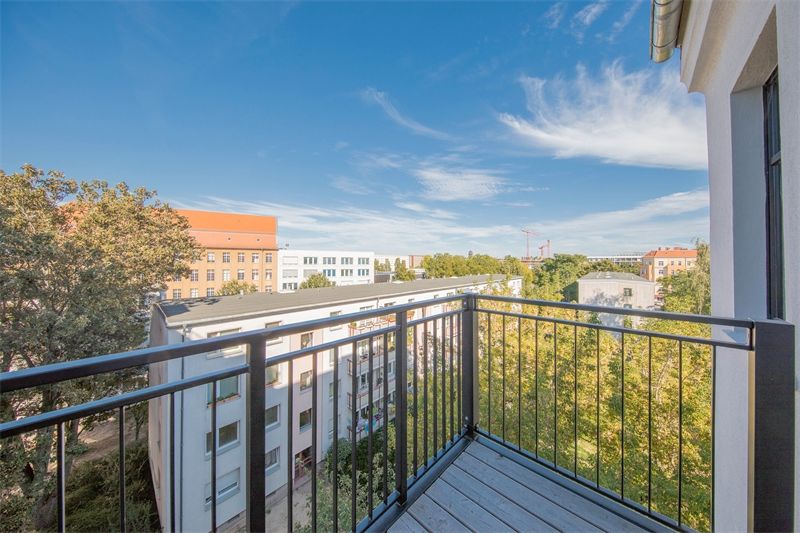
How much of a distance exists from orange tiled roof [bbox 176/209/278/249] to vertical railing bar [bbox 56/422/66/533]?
35103mm

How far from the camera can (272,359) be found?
1.04 metres

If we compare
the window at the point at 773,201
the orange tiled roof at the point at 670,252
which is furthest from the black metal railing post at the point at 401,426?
the orange tiled roof at the point at 670,252

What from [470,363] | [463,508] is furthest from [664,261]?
[463,508]

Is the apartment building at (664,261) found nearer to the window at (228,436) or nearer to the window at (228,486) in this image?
the window at (228,436)

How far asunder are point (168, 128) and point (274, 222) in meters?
22.0

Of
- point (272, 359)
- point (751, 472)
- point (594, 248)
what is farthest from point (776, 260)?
point (594, 248)

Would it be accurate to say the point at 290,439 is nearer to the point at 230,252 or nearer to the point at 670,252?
the point at 230,252

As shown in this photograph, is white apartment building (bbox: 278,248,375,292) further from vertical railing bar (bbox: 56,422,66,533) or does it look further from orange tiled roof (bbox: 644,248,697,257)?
vertical railing bar (bbox: 56,422,66,533)

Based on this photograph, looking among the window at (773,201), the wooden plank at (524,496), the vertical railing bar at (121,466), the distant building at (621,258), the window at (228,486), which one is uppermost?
the distant building at (621,258)

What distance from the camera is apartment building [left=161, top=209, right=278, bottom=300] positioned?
2967 centimetres

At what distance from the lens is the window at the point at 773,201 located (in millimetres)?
1413

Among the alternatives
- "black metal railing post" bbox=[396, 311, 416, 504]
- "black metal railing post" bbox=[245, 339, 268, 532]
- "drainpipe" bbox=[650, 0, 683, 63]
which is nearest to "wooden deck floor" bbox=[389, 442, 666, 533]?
"black metal railing post" bbox=[396, 311, 416, 504]

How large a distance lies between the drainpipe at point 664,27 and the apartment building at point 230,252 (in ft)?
107

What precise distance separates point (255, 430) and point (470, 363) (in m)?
1.57
